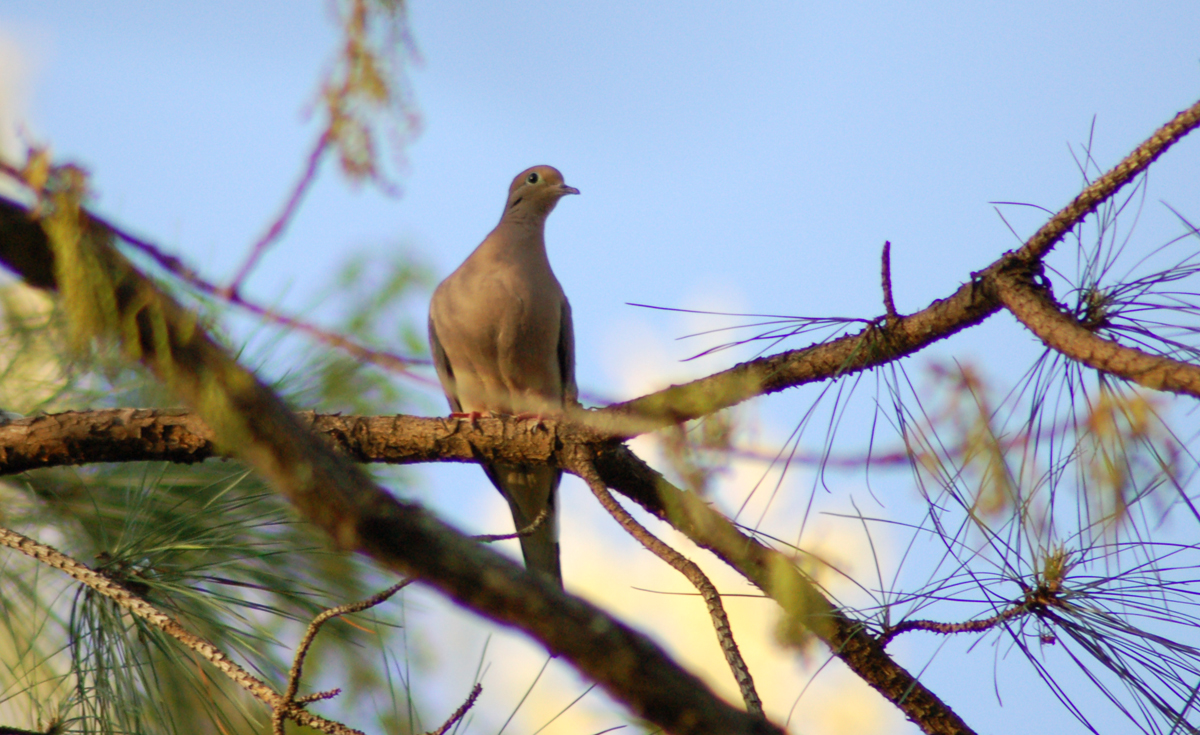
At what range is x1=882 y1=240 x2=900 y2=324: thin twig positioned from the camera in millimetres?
1735

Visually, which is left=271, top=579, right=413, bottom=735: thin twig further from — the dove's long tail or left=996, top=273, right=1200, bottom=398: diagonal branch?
the dove's long tail

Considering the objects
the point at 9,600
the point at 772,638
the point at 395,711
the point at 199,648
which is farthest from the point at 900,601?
the point at 9,600

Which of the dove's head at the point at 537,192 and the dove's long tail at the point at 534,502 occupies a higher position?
the dove's head at the point at 537,192

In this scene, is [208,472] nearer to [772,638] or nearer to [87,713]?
[87,713]

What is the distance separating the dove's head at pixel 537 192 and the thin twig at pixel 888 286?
317cm

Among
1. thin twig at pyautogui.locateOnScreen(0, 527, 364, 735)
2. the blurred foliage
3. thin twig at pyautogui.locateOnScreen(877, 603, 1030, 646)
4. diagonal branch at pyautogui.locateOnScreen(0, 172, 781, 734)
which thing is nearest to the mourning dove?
the blurred foliage

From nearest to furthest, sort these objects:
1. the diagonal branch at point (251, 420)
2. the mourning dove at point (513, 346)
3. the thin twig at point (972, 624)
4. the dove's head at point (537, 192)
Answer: the diagonal branch at point (251, 420) → the thin twig at point (972, 624) → the mourning dove at point (513, 346) → the dove's head at point (537, 192)

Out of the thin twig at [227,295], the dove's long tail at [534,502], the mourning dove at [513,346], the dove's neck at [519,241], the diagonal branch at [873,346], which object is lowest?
the thin twig at [227,295]

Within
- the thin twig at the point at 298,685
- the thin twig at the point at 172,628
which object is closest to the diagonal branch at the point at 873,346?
the thin twig at the point at 298,685

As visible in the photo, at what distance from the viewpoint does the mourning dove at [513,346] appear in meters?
4.24

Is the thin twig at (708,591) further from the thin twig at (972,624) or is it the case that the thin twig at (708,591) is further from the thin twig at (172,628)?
the thin twig at (172,628)

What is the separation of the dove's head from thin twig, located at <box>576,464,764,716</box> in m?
3.05

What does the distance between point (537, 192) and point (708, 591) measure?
3389 mm

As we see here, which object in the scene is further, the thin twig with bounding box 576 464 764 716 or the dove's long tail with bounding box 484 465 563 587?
the dove's long tail with bounding box 484 465 563 587
